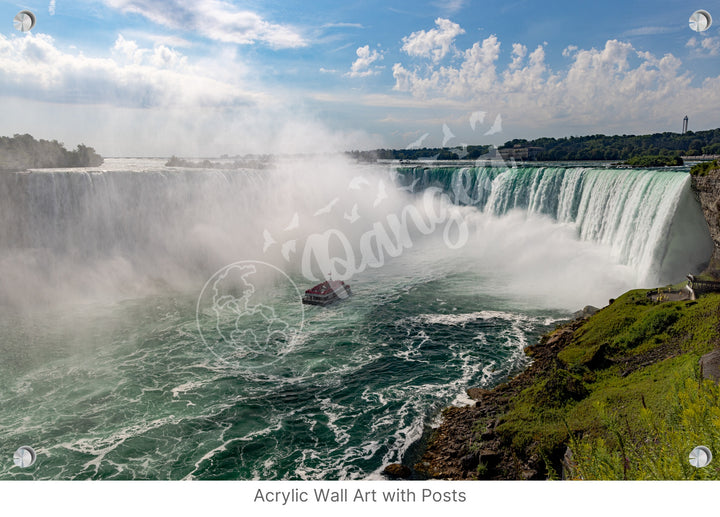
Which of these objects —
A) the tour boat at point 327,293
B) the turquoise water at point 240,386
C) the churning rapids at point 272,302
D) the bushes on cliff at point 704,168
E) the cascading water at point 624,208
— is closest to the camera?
the turquoise water at point 240,386

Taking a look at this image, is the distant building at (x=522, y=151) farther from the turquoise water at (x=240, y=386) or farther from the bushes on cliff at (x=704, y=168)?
the turquoise water at (x=240, y=386)

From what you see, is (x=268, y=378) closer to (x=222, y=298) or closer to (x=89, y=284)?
(x=222, y=298)

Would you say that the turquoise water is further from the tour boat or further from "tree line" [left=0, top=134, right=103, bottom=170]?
"tree line" [left=0, top=134, right=103, bottom=170]

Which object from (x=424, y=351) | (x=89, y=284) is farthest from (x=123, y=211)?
(x=424, y=351)

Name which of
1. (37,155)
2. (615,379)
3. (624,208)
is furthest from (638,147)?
(37,155)

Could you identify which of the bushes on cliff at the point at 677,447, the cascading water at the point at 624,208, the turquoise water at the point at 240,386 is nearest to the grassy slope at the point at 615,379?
the bushes on cliff at the point at 677,447

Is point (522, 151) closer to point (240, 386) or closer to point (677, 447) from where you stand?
→ point (240, 386)
